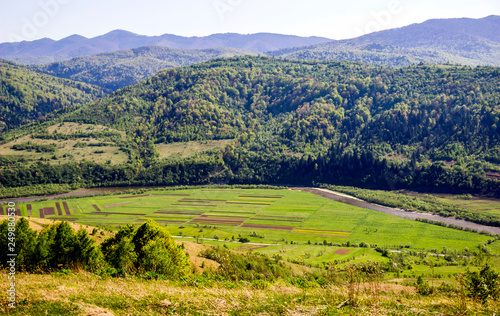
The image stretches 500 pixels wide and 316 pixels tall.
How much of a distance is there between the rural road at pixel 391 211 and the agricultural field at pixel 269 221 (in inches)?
202

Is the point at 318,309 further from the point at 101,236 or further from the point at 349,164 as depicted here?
the point at 349,164

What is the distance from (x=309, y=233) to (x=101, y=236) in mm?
62875

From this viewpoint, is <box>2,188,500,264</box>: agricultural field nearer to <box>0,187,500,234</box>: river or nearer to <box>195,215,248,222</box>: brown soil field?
<box>195,215,248,222</box>: brown soil field

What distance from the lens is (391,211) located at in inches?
4998

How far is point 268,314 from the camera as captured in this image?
15.5 metres

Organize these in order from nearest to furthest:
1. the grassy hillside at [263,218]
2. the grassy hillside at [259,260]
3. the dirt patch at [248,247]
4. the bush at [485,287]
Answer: the grassy hillside at [259,260] → the bush at [485,287] → the dirt patch at [248,247] → the grassy hillside at [263,218]

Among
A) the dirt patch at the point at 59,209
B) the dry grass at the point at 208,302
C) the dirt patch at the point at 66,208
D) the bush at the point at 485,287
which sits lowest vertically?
the dirt patch at the point at 66,208

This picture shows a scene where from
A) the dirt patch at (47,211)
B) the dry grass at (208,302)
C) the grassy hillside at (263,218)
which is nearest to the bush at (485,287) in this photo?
the dry grass at (208,302)

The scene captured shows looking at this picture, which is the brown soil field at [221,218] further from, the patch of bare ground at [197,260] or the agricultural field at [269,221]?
the patch of bare ground at [197,260]

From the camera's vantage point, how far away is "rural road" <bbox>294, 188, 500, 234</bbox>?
4208 inches

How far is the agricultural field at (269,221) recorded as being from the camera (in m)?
91.3

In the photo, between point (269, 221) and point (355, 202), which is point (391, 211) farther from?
point (269, 221)

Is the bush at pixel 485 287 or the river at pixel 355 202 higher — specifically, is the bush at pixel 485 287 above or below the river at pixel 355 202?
above

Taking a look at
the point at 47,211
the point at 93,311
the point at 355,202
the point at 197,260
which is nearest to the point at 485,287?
the point at 93,311
